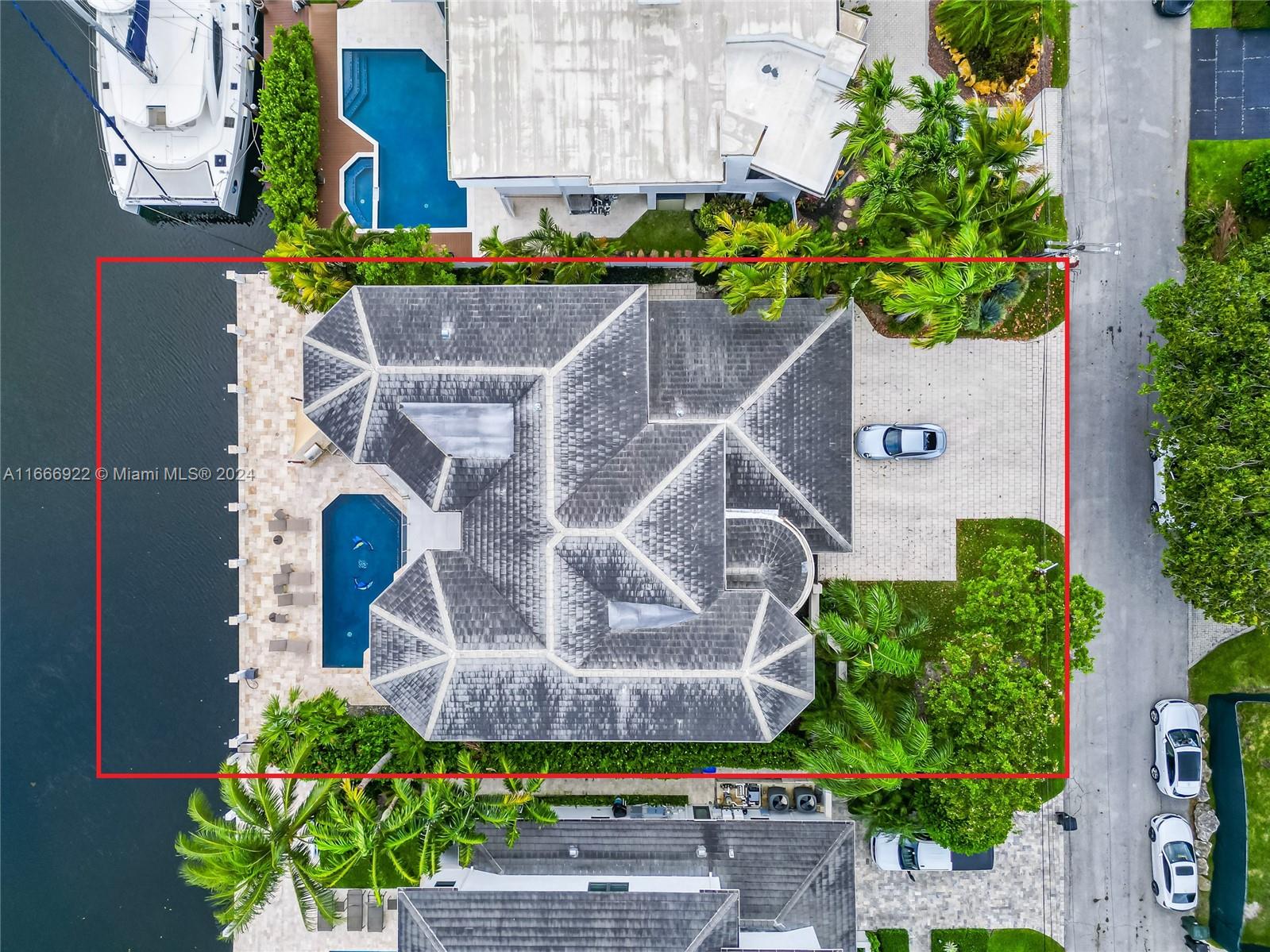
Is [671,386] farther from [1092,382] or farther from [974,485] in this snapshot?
[1092,382]

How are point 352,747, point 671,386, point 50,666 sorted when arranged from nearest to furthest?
point 671,386
point 352,747
point 50,666

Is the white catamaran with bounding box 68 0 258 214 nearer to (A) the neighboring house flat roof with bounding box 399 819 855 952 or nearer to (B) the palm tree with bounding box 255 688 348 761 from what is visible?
(B) the palm tree with bounding box 255 688 348 761

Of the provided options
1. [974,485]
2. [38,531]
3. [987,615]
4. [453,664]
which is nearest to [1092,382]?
[974,485]

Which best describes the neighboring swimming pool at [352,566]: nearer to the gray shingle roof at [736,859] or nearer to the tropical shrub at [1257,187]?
the gray shingle roof at [736,859]

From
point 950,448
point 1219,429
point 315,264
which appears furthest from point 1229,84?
point 315,264

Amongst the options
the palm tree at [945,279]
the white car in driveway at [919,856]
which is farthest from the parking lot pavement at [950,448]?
the white car in driveway at [919,856]
